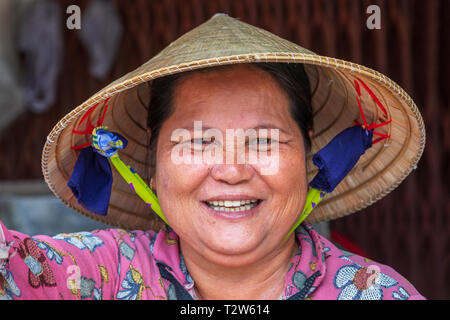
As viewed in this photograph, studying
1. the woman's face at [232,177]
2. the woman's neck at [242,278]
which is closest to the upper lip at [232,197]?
the woman's face at [232,177]

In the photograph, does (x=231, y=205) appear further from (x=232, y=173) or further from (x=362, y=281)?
(x=362, y=281)

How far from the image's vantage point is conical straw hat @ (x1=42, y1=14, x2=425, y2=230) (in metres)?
1.60

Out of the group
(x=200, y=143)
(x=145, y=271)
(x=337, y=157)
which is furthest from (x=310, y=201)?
(x=145, y=271)

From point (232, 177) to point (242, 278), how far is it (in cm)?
40

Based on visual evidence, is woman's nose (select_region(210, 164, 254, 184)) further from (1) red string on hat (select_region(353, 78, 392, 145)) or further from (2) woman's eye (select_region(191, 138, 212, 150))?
(1) red string on hat (select_region(353, 78, 392, 145))

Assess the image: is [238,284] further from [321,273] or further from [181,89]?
[181,89]

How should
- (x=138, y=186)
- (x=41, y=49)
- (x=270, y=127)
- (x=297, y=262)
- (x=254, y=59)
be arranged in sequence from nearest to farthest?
(x=254, y=59), (x=270, y=127), (x=297, y=262), (x=138, y=186), (x=41, y=49)

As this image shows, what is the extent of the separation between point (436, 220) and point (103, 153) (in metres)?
2.34

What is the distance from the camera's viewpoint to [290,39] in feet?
11.8

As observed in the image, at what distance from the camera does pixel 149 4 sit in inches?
149

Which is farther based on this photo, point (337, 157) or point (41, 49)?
point (41, 49)

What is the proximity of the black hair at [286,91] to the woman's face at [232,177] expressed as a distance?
0.11 ft

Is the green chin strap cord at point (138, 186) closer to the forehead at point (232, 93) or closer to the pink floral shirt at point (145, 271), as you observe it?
the pink floral shirt at point (145, 271)

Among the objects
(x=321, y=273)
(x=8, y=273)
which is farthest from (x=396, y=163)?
(x=8, y=273)
